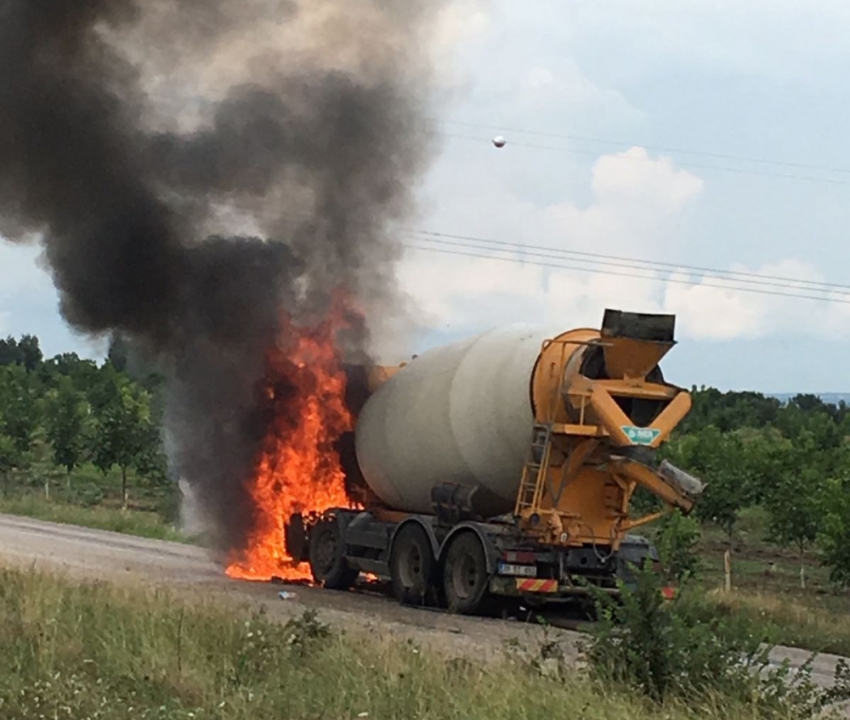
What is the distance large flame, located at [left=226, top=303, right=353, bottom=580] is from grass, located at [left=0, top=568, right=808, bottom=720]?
8.43 m

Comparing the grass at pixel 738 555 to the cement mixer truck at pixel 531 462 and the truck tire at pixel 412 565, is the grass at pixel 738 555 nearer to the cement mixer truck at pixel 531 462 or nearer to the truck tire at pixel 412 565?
the cement mixer truck at pixel 531 462

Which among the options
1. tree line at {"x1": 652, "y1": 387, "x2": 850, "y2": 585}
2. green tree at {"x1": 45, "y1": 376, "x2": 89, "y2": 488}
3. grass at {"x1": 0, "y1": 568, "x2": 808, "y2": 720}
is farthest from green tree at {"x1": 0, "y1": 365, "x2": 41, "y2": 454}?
grass at {"x1": 0, "y1": 568, "x2": 808, "y2": 720}

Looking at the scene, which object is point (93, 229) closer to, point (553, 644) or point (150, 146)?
point (150, 146)

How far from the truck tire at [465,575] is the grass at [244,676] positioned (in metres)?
5.09

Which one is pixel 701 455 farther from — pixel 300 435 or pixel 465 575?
pixel 465 575

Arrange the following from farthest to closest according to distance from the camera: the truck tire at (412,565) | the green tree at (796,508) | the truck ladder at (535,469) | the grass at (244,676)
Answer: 1. the green tree at (796,508)
2. the truck tire at (412,565)
3. the truck ladder at (535,469)
4. the grass at (244,676)

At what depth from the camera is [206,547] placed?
22.3 metres

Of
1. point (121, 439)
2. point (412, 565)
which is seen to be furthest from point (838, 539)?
point (121, 439)

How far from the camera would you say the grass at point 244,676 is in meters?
8.58

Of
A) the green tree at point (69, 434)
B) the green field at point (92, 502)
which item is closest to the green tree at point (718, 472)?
the green field at point (92, 502)

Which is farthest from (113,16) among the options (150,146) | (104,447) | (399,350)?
(104,447)

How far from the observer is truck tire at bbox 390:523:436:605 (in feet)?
60.2

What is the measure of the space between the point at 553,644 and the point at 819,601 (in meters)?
18.0

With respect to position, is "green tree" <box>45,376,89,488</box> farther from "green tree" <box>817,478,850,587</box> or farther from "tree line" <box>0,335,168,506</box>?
"green tree" <box>817,478,850,587</box>
